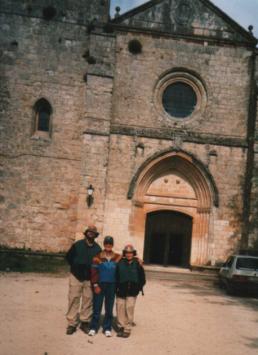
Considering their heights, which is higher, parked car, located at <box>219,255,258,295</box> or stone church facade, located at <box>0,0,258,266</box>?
stone church facade, located at <box>0,0,258,266</box>

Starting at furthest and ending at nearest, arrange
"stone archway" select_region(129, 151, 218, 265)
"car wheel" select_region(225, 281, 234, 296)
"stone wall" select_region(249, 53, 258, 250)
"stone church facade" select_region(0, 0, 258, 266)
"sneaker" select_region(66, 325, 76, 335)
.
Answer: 1. "stone archway" select_region(129, 151, 218, 265)
2. "stone church facade" select_region(0, 0, 258, 266)
3. "stone wall" select_region(249, 53, 258, 250)
4. "car wheel" select_region(225, 281, 234, 296)
5. "sneaker" select_region(66, 325, 76, 335)

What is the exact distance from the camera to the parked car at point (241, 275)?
1201cm

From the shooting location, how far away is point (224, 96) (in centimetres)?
1678

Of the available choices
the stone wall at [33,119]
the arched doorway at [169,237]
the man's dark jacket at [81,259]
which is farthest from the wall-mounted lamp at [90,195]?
the man's dark jacket at [81,259]

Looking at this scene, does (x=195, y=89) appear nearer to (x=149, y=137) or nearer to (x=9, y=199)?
(x=149, y=137)

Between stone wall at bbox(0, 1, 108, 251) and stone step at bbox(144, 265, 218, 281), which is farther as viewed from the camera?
stone wall at bbox(0, 1, 108, 251)

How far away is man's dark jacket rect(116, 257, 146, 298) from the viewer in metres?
7.23

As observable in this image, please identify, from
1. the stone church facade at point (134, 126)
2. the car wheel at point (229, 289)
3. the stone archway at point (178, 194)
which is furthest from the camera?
the stone archway at point (178, 194)

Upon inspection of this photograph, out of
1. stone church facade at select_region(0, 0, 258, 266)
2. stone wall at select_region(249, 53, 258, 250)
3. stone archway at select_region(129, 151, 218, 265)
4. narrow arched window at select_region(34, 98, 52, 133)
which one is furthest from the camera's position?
narrow arched window at select_region(34, 98, 52, 133)

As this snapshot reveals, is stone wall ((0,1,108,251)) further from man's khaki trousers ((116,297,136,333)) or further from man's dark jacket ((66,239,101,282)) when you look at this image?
man's khaki trousers ((116,297,136,333))

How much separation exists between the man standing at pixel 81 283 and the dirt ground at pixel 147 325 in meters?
0.25

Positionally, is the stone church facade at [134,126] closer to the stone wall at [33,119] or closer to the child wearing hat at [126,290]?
the stone wall at [33,119]

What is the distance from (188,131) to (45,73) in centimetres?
587

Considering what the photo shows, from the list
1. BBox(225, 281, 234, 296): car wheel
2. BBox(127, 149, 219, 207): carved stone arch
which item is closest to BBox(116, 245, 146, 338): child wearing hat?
BBox(225, 281, 234, 296): car wheel
